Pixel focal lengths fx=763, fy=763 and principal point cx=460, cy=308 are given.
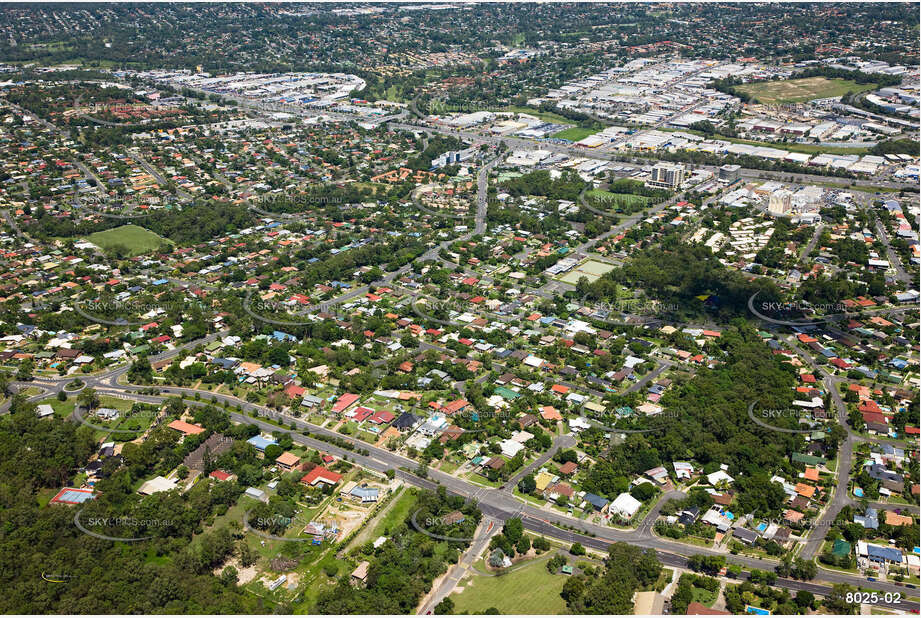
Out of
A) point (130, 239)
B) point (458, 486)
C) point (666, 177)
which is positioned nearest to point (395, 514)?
point (458, 486)

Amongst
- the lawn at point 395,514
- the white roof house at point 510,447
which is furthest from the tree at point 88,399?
the white roof house at point 510,447

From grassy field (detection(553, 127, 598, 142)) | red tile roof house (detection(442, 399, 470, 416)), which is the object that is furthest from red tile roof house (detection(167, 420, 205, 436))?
grassy field (detection(553, 127, 598, 142))

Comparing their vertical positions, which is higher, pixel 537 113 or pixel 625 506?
pixel 537 113

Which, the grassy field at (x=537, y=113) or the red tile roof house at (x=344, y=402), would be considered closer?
the red tile roof house at (x=344, y=402)

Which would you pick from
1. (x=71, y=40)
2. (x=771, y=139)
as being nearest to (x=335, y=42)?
(x=71, y=40)

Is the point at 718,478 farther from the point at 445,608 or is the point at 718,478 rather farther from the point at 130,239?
the point at 130,239

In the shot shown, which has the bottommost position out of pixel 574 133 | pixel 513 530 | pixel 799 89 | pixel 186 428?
pixel 513 530

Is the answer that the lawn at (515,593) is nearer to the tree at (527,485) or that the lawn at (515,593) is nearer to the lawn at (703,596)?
the tree at (527,485)
